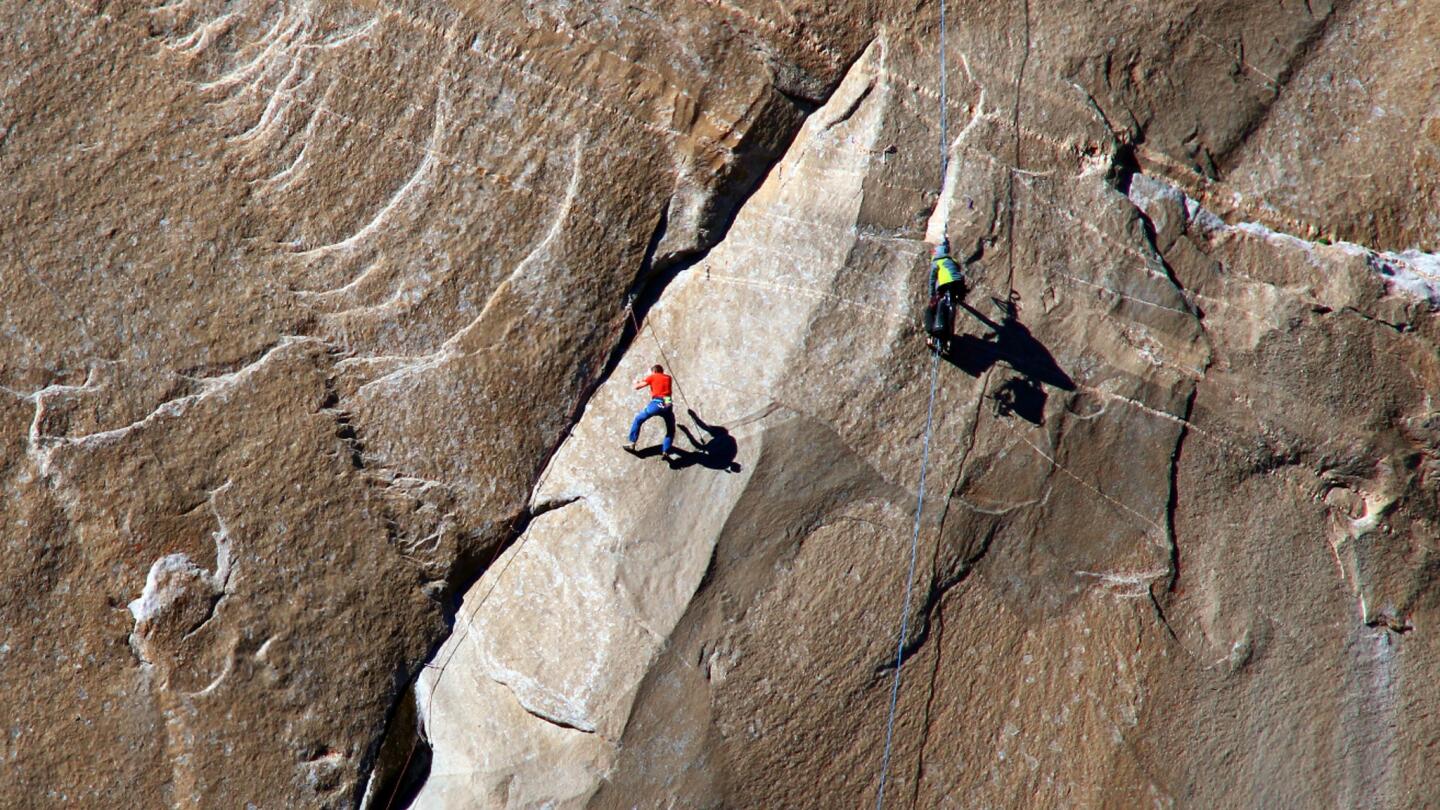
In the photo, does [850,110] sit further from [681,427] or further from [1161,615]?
[1161,615]

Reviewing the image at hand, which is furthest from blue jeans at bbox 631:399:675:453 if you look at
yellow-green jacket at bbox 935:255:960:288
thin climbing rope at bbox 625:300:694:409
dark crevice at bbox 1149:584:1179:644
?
dark crevice at bbox 1149:584:1179:644

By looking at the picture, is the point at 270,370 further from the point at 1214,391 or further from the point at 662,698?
the point at 1214,391

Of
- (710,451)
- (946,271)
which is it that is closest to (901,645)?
(710,451)

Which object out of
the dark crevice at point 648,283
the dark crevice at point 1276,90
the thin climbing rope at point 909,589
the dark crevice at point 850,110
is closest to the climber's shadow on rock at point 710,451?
the dark crevice at point 648,283

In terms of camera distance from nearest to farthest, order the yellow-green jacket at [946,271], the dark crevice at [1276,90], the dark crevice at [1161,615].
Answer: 1. the yellow-green jacket at [946,271]
2. the dark crevice at [1161,615]
3. the dark crevice at [1276,90]

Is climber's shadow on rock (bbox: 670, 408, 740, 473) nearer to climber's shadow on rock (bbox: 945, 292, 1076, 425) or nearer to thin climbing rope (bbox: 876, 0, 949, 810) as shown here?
thin climbing rope (bbox: 876, 0, 949, 810)

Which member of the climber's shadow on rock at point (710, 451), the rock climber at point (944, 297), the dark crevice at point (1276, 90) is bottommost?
the climber's shadow on rock at point (710, 451)

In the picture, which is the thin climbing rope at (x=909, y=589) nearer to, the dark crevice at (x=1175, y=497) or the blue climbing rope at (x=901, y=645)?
the blue climbing rope at (x=901, y=645)
